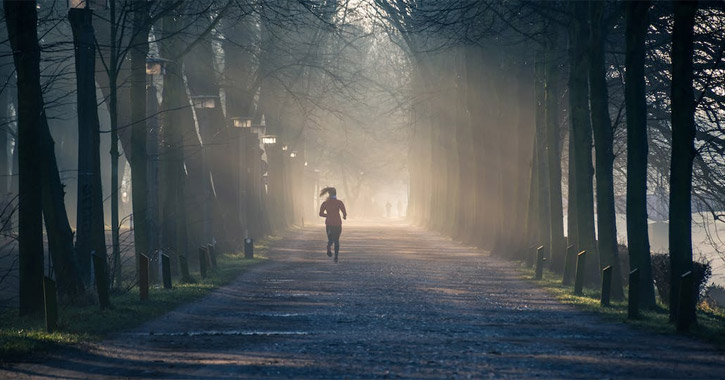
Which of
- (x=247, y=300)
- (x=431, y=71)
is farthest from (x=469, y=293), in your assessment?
(x=431, y=71)

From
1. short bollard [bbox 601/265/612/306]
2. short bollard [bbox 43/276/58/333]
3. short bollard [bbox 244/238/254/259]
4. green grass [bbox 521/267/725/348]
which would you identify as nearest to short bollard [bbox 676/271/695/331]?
green grass [bbox 521/267/725/348]

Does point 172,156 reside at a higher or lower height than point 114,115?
lower

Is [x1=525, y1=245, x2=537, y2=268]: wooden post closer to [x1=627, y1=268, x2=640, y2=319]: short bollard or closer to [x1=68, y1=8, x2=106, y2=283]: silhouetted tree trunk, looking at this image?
[x1=627, y1=268, x2=640, y2=319]: short bollard

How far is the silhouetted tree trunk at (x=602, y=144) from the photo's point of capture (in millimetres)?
16359

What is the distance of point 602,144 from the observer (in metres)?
16.6

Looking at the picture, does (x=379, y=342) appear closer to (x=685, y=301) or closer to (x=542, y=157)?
(x=685, y=301)

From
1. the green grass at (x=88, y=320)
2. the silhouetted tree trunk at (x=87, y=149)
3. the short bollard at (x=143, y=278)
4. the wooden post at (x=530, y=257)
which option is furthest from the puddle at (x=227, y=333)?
the wooden post at (x=530, y=257)

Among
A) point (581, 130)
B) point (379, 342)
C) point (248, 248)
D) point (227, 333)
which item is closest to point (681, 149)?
point (379, 342)

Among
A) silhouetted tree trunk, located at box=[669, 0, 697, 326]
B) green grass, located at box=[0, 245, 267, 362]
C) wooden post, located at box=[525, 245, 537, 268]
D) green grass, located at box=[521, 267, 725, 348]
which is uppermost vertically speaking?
silhouetted tree trunk, located at box=[669, 0, 697, 326]

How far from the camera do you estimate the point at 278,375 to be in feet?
28.0

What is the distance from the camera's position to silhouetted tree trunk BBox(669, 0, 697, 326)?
1209 cm

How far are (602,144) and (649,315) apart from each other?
368 centimetres

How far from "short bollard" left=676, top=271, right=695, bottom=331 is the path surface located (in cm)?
40

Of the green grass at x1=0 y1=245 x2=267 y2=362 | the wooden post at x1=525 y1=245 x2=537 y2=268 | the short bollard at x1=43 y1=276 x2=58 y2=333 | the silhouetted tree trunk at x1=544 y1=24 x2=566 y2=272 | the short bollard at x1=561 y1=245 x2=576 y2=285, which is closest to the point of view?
the green grass at x1=0 y1=245 x2=267 y2=362
